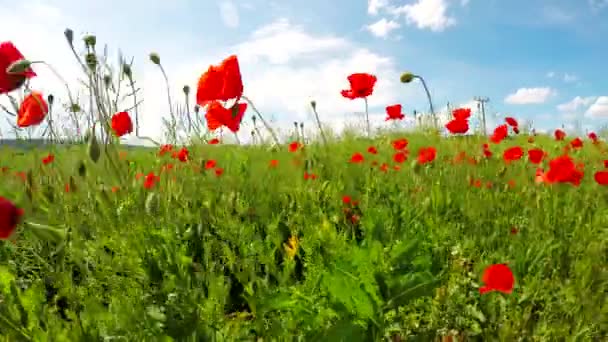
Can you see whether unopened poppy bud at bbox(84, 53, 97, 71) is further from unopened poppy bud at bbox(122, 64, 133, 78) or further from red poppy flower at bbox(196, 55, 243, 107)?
red poppy flower at bbox(196, 55, 243, 107)

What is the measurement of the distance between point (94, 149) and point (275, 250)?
809 millimetres

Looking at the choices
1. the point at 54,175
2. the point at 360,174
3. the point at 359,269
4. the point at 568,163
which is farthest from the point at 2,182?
the point at 568,163

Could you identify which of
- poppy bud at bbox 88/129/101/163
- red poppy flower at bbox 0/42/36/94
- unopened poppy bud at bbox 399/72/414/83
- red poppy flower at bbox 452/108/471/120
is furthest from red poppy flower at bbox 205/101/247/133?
red poppy flower at bbox 452/108/471/120

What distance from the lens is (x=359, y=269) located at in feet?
4.97

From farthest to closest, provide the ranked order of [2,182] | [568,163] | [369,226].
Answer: [2,182]
[568,163]
[369,226]

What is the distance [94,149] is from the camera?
2.13 meters

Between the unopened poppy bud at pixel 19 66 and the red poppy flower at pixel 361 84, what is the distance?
207cm

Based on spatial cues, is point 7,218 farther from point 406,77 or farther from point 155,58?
point 406,77

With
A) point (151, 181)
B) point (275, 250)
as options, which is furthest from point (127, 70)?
point (275, 250)

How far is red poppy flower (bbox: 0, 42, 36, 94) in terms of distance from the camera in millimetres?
2215

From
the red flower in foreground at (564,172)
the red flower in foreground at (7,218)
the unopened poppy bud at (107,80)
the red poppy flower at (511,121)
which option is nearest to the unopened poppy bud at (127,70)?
the unopened poppy bud at (107,80)

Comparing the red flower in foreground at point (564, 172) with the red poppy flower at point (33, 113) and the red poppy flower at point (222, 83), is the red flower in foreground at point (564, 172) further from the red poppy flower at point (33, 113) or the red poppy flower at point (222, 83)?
the red poppy flower at point (33, 113)

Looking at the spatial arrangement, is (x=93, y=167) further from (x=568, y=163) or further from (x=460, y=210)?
(x=568, y=163)

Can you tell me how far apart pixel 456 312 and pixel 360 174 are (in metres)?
1.92
